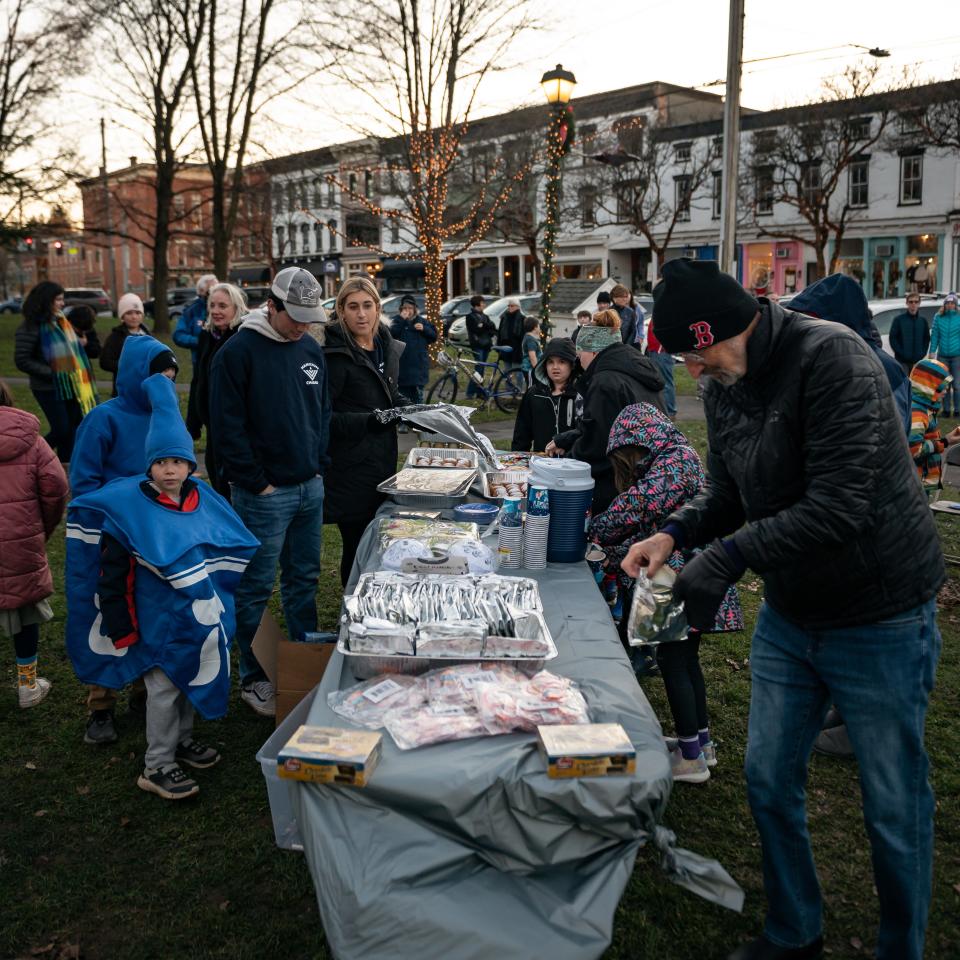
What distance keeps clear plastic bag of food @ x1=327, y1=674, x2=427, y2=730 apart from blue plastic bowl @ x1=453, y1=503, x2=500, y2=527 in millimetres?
1805

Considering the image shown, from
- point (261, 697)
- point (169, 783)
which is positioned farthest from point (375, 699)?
point (261, 697)

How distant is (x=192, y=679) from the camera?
11.8 feet

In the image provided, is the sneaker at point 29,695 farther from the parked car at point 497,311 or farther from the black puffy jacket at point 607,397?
the parked car at point 497,311

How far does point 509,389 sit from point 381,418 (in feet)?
32.3

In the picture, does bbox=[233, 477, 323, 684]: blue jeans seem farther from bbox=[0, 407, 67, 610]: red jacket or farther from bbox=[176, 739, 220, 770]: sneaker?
bbox=[0, 407, 67, 610]: red jacket

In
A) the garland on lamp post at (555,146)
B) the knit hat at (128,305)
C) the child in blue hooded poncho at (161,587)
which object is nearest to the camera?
the child in blue hooded poncho at (161,587)

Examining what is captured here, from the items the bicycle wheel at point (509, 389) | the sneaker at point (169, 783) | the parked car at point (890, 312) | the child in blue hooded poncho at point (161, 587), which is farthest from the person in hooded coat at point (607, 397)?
the parked car at point (890, 312)

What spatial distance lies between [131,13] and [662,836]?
26603 millimetres

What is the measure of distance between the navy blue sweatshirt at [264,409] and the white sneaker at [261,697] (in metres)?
1.04

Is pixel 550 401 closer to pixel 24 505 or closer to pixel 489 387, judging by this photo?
pixel 24 505

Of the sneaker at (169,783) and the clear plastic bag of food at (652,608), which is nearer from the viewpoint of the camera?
the clear plastic bag of food at (652,608)

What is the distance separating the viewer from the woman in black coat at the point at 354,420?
4801 millimetres

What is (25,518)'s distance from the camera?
4.27 metres

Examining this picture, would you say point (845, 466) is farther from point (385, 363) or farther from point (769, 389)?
point (385, 363)
